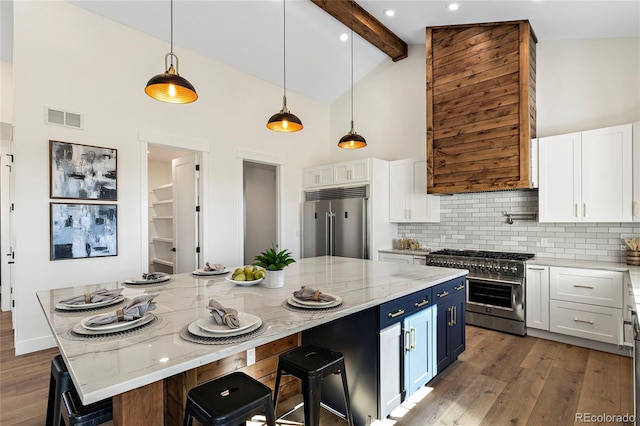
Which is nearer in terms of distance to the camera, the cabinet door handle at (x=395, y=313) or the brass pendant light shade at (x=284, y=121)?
the cabinet door handle at (x=395, y=313)

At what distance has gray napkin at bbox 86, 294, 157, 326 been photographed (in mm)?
1376

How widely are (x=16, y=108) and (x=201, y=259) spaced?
99.5 inches

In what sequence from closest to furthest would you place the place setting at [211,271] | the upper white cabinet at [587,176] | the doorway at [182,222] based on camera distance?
the place setting at [211,271] < the upper white cabinet at [587,176] < the doorway at [182,222]

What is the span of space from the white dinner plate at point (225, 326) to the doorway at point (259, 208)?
3886 millimetres

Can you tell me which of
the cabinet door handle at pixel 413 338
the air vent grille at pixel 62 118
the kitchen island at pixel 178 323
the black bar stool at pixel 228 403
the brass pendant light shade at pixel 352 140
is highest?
the air vent grille at pixel 62 118

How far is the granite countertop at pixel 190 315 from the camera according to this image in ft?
3.41

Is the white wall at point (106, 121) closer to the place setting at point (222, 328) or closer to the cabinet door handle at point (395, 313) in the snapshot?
the place setting at point (222, 328)

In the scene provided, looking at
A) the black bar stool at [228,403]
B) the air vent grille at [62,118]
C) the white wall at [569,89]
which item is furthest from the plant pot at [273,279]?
the white wall at [569,89]

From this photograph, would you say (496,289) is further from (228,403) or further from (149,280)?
(149,280)

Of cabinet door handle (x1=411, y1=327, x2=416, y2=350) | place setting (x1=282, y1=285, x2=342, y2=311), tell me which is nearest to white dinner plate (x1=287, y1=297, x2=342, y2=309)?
place setting (x1=282, y1=285, x2=342, y2=311)

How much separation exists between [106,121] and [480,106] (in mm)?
4475

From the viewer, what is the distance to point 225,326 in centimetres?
135

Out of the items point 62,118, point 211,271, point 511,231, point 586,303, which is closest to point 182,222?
point 62,118

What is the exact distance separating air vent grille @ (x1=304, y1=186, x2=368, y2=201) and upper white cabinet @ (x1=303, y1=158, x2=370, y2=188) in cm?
11
